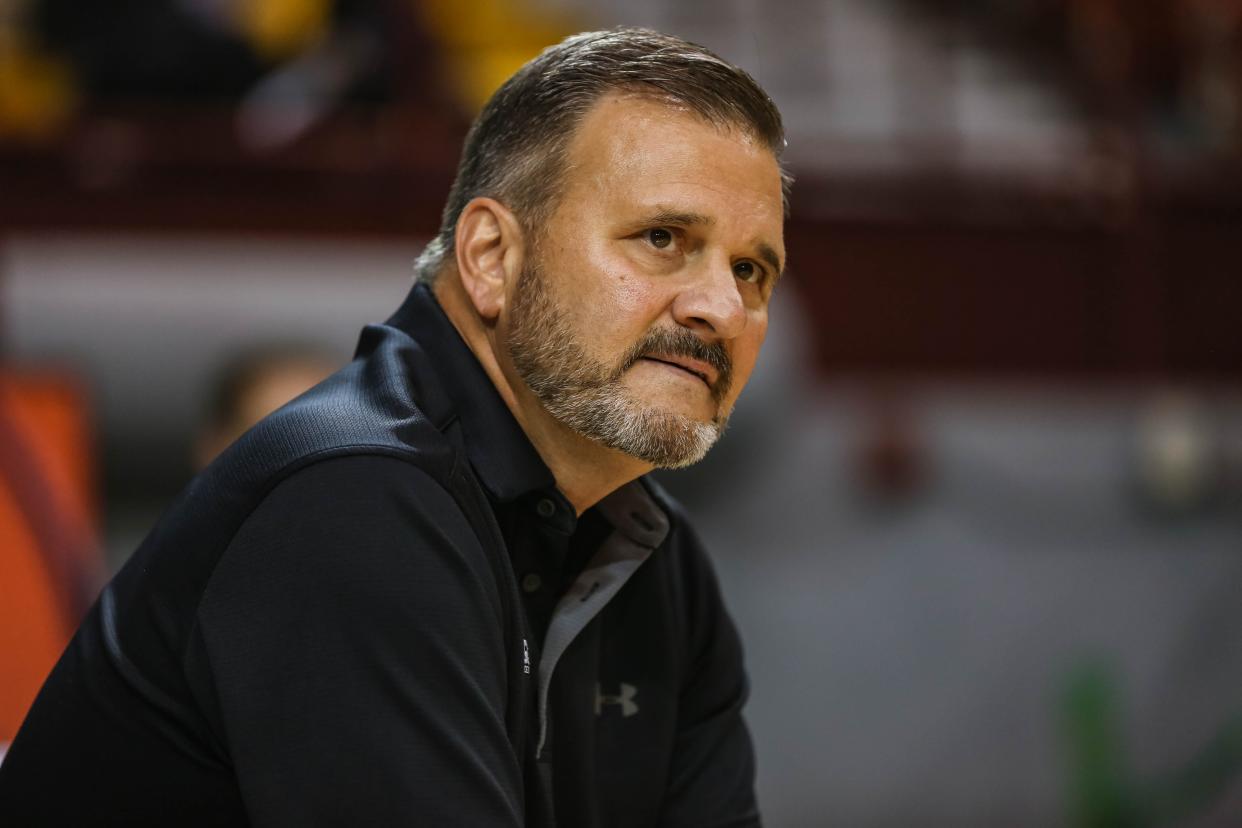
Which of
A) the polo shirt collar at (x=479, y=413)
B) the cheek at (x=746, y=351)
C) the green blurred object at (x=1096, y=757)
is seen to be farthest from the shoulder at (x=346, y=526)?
the green blurred object at (x=1096, y=757)

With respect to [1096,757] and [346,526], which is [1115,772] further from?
[346,526]

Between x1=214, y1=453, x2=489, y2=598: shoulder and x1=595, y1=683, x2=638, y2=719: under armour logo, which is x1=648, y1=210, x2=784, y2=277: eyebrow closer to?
x1=214, y1=453, x2=489, y2=598: shoulder

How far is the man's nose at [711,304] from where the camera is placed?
1.29 m

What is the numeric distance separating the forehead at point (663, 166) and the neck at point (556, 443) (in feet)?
0.54

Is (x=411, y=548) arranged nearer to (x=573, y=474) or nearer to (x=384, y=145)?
(x=573, y=474)

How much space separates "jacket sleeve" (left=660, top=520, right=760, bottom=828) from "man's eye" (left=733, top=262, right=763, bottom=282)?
31cm

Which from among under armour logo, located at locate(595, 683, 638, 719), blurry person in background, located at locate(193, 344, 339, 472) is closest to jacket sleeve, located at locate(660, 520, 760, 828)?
under armour logo, located at locate(595, 683, 638, 719)

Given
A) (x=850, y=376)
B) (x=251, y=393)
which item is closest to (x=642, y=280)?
(x=251, y=393)

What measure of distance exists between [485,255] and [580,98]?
0.17 meters

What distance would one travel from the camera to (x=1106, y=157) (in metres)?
4.21

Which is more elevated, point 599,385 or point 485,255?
point 485,255

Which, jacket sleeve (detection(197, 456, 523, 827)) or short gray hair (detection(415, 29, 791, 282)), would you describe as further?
short gray hair (detection(415, 29, 791, 282))

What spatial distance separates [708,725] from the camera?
61.2 inches

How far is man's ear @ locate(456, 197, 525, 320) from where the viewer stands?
1369 millimetres
